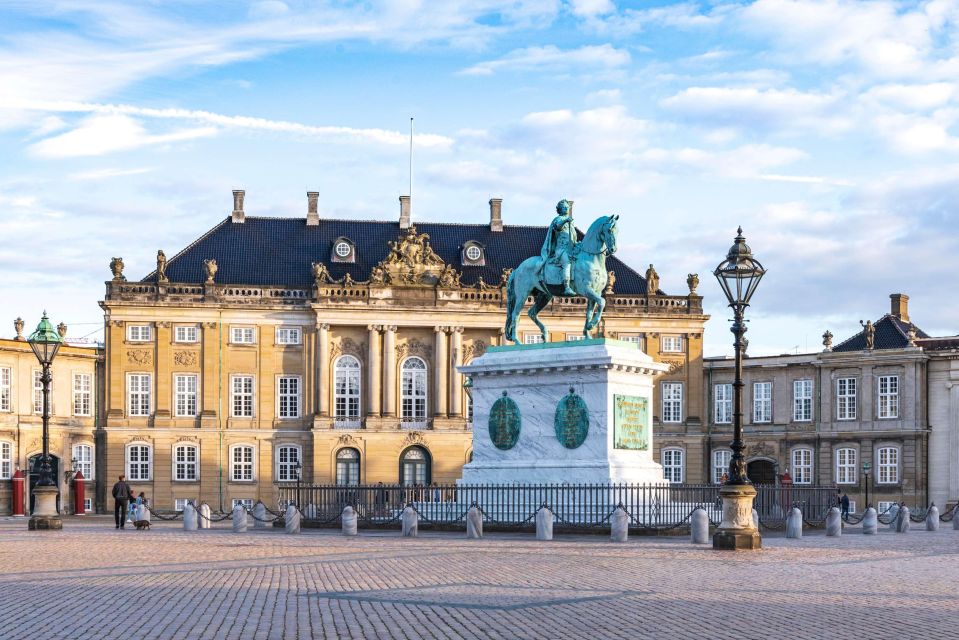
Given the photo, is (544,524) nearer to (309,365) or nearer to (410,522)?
(410,522)

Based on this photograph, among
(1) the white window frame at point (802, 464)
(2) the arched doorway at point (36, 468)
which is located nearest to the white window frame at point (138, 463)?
(2) the arched doorway at point (36, 468)

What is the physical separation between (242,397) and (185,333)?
389cm

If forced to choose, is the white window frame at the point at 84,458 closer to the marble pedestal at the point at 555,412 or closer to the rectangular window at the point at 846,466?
the rectangular window at the point at 846,466

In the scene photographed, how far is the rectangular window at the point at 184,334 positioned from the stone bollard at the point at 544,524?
40499 millimetres

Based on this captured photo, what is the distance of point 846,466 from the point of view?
67.6 meters

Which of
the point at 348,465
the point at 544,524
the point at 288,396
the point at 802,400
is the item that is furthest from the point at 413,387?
the point at 544,524

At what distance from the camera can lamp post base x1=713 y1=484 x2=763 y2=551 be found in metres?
26.6

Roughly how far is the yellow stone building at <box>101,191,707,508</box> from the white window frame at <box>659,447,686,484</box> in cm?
43

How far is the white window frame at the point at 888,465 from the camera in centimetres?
6581

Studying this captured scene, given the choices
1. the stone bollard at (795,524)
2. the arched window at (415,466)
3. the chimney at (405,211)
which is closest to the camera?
the stone bollard at (795,524)

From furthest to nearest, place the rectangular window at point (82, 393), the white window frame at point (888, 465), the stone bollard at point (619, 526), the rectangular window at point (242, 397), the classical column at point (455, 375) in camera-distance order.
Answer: the classical column at point (455, 375), the rectangular window at point (242, 397), the rectangular window at point (82, 393), the white window frame at point (888, 465), the stone bollard at point (619, 526)

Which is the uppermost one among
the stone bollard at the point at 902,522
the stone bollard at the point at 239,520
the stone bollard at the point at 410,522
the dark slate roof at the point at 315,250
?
the dark slate roof at the point at 315,250

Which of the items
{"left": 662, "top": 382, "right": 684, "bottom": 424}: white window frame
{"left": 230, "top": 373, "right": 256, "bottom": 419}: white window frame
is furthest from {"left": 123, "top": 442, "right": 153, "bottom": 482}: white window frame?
{"left": 662, "top": 382, "right": 684, "bottom": 424}: white window frame

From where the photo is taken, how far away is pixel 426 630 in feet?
47.5
